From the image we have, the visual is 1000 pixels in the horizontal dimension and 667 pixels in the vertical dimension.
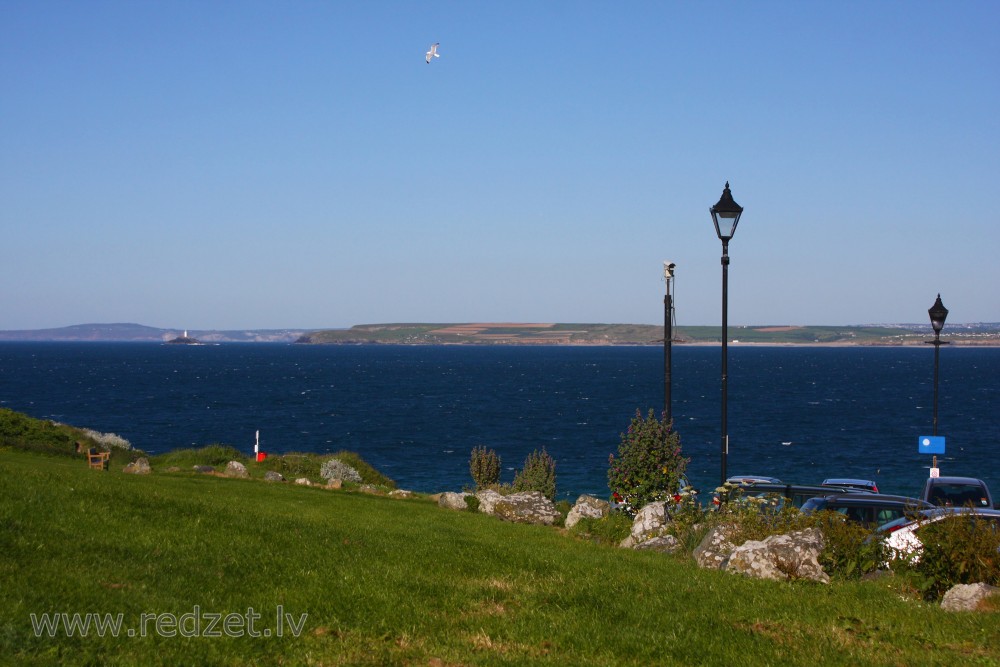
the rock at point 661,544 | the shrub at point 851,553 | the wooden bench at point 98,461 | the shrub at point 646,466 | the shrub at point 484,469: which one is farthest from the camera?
the shrub at point 484,469

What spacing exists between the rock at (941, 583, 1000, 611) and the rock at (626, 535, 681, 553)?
4087mm

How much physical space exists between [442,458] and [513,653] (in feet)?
139

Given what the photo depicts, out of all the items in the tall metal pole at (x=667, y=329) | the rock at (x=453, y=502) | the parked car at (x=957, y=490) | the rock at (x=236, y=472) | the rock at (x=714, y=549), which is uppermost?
the tall metal pole at (x=667, y=329)

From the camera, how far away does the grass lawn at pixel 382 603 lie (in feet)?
22.2

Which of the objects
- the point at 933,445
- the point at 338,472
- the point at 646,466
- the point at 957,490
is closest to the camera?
the point at 646,466

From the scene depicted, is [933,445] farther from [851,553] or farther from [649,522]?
[851,553]

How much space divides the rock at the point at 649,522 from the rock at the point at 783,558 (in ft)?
9.19

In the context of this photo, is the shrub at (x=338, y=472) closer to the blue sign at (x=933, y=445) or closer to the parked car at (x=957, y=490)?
the blue sign at (x=933, y=445)

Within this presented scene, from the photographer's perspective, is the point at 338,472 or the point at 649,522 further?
the point at 338,472

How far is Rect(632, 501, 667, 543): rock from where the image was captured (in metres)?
13.5

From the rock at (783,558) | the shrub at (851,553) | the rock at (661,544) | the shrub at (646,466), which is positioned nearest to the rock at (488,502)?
the shrub at (646,466)

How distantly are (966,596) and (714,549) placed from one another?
312 centimetres

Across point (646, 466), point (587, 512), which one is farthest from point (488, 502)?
point (646, 466)

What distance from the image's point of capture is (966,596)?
29.2 feet
